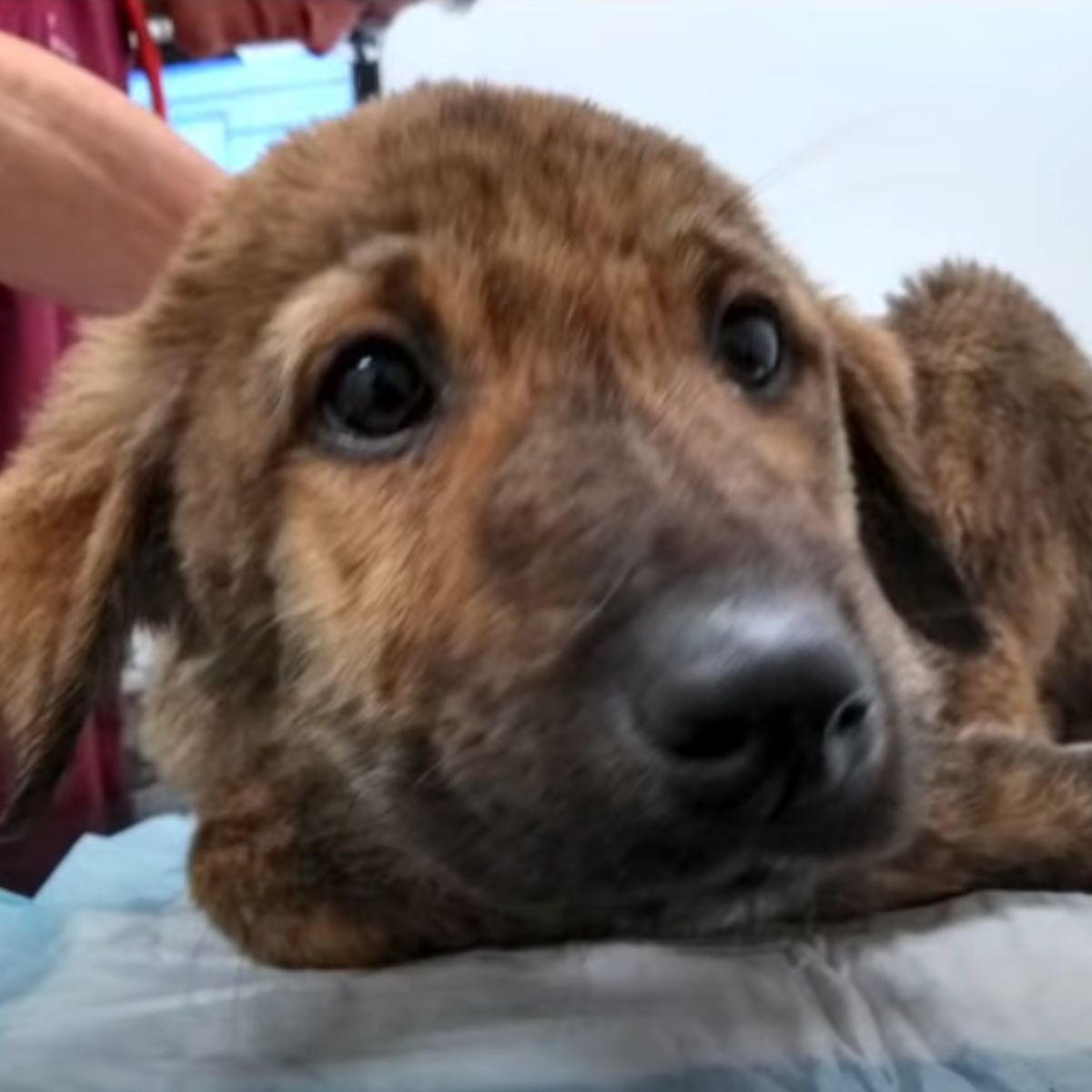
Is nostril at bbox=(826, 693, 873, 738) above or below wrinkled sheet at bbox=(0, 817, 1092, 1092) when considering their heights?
above

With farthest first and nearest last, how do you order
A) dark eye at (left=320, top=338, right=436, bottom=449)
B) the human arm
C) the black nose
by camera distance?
1. the human arm
2. dark eye at (left=320, top=338, right=436, bottom=449)
3. the black nose

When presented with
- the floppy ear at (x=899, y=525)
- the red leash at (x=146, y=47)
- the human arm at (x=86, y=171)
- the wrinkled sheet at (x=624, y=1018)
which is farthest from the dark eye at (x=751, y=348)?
the red leash at (x=146, y=47)

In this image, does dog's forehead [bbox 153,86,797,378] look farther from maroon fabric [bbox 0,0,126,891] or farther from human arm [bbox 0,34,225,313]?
maroon fabric [bbox 0,0,126,891]

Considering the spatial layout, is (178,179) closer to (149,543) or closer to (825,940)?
(149,543)

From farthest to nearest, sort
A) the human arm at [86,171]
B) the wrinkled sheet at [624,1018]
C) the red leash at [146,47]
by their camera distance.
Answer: the red leash at [146,47], the human arm at [86,171], the wrinkled sheet at [624,1018]

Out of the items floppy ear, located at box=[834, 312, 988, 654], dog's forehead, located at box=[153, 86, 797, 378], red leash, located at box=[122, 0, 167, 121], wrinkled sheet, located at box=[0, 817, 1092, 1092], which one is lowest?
wrinkled sheet, located at box=[0, 817, 1092, 1092]

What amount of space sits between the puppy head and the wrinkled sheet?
7 centimetres

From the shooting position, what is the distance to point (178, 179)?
6.84ft

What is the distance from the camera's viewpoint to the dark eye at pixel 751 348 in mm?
1671

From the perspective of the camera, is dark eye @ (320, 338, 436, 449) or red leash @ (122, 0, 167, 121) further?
red leash @ (122, 0, 167, 121)

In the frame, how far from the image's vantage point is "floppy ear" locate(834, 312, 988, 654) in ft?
6.41

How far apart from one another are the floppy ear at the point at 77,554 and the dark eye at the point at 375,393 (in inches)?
8.2

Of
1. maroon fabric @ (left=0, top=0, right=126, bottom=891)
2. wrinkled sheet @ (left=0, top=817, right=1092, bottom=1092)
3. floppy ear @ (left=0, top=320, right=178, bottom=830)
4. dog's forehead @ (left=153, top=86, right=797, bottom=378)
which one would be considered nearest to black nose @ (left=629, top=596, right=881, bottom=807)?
wrinkled sheet @ (left=0, top=817, right=1092, bottom=1092)

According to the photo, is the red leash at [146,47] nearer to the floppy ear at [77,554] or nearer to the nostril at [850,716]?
the floppy ear at [77,554]
